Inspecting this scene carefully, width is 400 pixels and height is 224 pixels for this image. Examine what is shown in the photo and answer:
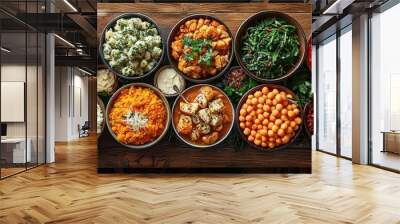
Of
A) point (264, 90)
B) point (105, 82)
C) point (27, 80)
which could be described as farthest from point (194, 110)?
point (27, 80)

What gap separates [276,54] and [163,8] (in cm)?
202

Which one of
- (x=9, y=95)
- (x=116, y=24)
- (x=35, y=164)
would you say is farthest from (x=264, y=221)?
(x=35, y=164)

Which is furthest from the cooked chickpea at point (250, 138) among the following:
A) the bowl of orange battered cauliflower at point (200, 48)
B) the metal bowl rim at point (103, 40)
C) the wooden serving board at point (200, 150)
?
the metal bowl rim at point (103, 40)

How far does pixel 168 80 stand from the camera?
652 centimetres

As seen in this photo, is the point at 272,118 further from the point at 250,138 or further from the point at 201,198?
the point at 201,198

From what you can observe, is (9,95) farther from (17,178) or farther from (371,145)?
(371,145)

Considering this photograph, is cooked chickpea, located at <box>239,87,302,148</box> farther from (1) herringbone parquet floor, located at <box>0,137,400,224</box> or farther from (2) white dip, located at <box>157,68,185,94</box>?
(2) white dip, located at <box>157,68,185,94</box>

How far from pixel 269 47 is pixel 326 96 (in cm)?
494

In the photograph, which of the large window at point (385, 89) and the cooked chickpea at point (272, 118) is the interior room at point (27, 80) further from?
the large window at point (385, 89)

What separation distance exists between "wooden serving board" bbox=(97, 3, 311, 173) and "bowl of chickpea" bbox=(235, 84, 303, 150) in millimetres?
180

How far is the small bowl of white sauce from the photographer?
649cm

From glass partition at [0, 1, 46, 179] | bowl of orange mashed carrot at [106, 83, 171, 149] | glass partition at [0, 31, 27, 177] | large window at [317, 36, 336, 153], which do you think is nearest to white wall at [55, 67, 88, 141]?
glass partition at [0, 1, 46, 179]

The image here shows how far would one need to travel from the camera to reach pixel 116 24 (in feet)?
21.3

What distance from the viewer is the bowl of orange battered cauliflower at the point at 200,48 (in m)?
6.39
